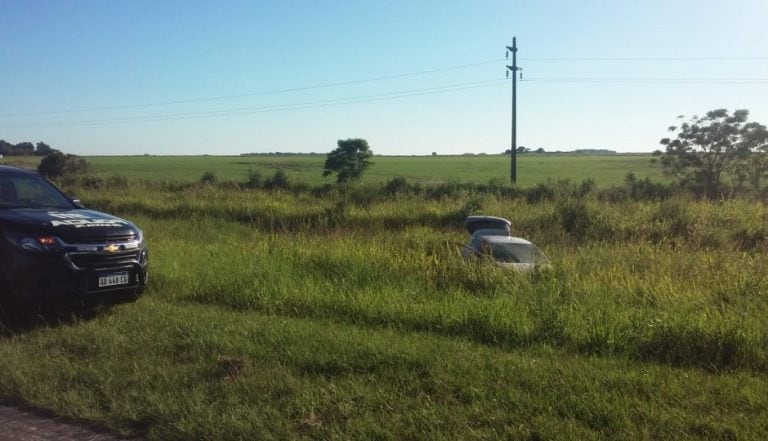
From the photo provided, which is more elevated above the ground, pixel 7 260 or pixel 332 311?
pixel 7 260

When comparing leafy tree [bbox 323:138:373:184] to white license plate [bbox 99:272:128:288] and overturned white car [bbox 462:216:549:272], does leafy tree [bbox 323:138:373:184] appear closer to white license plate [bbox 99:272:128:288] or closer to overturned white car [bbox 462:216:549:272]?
overturned white car [bbox 462:216:549:272]

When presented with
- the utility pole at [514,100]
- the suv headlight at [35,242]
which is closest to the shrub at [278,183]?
the utility pole at [514,100]

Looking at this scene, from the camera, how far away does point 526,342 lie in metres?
5.55

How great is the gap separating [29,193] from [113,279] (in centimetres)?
179

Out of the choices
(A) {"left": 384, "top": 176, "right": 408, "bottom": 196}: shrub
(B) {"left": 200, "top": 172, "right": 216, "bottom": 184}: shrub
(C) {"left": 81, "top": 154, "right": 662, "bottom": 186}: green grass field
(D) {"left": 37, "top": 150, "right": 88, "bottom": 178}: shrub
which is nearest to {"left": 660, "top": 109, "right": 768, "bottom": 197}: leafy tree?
(C) {"left": 81, "top": 154, "right": 662, "bottom": 186}: green grass field

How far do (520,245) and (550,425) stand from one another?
19.1ft

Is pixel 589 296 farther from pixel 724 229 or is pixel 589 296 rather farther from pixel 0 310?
pixel 724 229

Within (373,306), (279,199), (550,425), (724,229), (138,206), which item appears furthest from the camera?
(279,199)

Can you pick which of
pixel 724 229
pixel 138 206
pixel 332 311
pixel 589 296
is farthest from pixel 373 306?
pixel 138 206

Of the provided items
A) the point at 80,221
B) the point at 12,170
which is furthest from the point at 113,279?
the point at 12,170

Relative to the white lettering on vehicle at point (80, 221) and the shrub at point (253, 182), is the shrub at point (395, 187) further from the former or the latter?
the white lettering on vehicle at point (80, 221)

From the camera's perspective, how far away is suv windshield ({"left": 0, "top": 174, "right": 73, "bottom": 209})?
6.95m

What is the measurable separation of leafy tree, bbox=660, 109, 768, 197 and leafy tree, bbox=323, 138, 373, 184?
33.5 m

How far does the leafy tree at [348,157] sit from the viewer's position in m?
64.6
